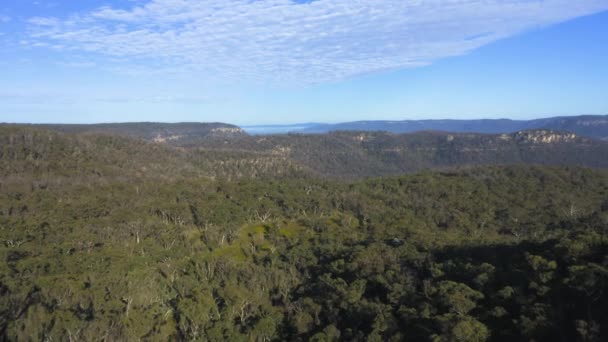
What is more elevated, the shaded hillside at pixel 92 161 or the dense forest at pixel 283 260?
the shaded hillside at pixel 92 161

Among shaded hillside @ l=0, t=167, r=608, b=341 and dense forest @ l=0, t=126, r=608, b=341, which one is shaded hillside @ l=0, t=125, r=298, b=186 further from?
shaded hillside @ l=0, t=167, r=608, b=341

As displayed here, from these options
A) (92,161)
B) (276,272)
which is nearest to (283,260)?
(276,272)

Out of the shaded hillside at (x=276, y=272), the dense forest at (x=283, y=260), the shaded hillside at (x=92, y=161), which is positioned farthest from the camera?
the shaded hillside at (x=92, y=161)

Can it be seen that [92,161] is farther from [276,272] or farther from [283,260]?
[276,272]

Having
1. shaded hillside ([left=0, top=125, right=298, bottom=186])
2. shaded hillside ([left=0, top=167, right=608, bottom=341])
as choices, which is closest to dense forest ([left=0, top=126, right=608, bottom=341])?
shaded hillside ([left=0, top=167, right=608, bottom=341])

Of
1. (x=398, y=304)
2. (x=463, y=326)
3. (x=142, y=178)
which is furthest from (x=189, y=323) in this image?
(x=142, y=178)

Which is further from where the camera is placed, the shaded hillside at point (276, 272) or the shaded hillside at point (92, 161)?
the shaded hillside at point (92, 161)

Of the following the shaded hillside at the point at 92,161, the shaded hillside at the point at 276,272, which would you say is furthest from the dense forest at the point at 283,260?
the shaded hillside at the point at 92,161

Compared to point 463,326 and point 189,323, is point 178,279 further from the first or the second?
point 463,326

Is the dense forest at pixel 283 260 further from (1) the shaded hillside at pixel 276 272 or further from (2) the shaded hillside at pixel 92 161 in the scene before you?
(2) the shaded hillside at pixel 92 161

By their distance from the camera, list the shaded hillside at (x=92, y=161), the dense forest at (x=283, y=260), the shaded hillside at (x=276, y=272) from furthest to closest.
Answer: the shaded hillside at (x=92, y=161) < the dense forest at (x=283, y=260) < the shaded hillside at (x=276, y=272)
